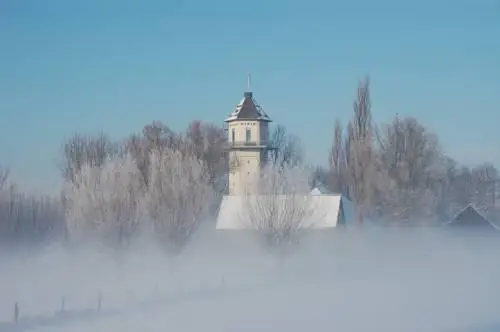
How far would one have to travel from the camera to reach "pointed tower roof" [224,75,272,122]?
140 ft

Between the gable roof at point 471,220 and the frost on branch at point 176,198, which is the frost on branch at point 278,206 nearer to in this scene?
the frost on branch at point 176,198

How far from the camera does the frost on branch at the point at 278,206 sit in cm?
2758

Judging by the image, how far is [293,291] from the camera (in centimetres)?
2009

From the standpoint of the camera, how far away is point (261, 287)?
21.2m

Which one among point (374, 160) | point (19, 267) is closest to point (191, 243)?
point (19, 267)

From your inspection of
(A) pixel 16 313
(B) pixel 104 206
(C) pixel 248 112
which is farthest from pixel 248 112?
(A) pixel 16 313

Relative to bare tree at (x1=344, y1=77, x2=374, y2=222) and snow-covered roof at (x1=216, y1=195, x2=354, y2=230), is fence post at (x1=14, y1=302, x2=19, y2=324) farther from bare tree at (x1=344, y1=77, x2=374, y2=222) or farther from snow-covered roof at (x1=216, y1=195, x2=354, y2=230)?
bare tree at (x1=344, y1=77, x2=374, y2=222)

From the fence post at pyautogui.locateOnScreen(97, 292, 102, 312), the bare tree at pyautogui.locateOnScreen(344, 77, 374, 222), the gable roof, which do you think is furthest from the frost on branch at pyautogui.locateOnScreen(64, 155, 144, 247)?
the gable roof

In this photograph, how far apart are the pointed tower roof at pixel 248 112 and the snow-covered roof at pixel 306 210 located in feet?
29.1

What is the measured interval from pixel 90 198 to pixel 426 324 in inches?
562

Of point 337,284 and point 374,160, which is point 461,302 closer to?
point 337,284

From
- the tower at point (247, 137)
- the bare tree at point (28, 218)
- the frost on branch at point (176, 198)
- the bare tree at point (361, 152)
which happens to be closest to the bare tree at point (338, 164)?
the bare tree at point (361, 152)

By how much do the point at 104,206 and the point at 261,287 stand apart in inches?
268

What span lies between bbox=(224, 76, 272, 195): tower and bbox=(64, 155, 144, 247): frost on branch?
50.2 feet
